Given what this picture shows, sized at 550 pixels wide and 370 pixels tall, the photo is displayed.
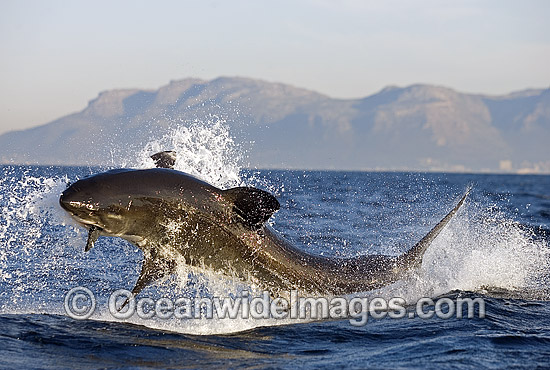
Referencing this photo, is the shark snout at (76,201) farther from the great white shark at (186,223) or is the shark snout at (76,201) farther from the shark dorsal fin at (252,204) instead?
the shark dorsal fin at (252,204)

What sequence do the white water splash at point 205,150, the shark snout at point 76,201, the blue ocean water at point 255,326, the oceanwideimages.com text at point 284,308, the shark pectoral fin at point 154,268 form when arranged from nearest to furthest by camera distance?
the blue ocean water at point 255,326 → the shark snout at point 76,201 → the shark pectoral fin at point 154,268 → the oceanwideimages.com text at point 284,308 → the white water splash at point 205,150

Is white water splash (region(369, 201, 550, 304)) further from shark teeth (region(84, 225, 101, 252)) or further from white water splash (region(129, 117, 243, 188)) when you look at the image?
shark teeth (region(84, 225, 101, 252))

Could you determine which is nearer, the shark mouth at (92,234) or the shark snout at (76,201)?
the shark snout at (76,201)

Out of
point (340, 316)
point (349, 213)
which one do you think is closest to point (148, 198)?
point (340, 316)

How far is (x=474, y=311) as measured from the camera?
37.2ft

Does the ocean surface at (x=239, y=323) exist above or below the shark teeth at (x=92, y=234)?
below

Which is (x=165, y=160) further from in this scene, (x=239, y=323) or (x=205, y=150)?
(x=205, y=150)

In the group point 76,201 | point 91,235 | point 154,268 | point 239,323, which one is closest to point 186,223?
point 154,268

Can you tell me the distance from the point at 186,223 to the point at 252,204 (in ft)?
3.30

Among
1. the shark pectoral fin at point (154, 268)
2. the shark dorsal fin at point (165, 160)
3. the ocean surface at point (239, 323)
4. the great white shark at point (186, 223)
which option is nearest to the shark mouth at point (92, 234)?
the great white shark at point (186, 223)

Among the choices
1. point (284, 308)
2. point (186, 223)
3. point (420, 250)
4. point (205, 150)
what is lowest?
point (284, 308)

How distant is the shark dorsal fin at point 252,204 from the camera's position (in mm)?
9602

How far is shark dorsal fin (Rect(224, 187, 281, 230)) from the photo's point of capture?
9.60m

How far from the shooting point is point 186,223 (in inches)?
396
